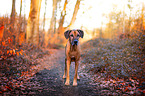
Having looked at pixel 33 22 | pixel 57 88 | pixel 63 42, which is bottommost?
pixel 57 88

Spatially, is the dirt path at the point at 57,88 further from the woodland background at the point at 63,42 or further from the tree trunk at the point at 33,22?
the tree trunk at the point at 33,22

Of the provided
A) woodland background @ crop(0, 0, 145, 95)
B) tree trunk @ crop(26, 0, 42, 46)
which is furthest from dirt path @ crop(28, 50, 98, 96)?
tree trunk @ crop(26, 0, 42, 46)

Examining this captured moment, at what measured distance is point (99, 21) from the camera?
1329 inches

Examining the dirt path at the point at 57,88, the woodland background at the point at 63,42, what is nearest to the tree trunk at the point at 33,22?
the woodland background at the point at 63,42

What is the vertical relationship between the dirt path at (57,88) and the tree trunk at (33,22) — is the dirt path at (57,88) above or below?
below

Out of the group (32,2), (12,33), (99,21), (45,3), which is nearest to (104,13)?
(99,21)

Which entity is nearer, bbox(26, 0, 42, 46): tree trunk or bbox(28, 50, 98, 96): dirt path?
bbox(28, 50, 98, 96): dirt path

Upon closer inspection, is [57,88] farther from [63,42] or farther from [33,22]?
[63,42]

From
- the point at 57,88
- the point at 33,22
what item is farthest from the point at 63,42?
the point at 57,88

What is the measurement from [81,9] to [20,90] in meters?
21.3

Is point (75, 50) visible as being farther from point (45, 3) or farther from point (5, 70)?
point (45, 3)

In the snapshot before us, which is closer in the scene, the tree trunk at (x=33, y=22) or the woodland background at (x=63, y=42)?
the woodland background at (x=63, y=42)

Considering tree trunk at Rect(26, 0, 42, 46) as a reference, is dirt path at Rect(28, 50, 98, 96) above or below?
below

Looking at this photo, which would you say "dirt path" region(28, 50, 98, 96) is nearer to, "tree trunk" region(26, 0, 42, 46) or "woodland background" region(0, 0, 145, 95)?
"woodland background" region(0, 0, 145, 95)
